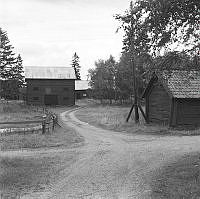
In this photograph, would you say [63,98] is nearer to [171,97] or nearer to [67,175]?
[171,97]

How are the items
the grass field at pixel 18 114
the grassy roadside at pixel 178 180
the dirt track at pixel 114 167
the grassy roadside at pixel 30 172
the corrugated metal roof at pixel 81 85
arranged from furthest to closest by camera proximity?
the corrugated metal roof at pixel 81 85
the grass field at pixel 18 114
the grassy roadside at pixel 30 172
the dirt track at pixel 114 167
the grassy roadside at pixel 178 180

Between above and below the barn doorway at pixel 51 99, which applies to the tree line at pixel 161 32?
above

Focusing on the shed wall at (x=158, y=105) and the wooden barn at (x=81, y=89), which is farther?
the wooden barn at (x=81, y=89)

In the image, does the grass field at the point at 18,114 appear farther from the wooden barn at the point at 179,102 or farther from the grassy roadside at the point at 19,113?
the wooden barn at the point at 179,102

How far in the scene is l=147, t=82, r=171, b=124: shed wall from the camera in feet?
106

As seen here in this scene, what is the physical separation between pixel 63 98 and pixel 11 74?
1414cm

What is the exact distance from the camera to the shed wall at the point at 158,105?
106 feet

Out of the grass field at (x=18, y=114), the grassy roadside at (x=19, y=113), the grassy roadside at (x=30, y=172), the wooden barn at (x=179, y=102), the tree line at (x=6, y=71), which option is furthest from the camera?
the tree line at (x=6, y=71)

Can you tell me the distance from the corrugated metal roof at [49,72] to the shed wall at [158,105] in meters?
42.1

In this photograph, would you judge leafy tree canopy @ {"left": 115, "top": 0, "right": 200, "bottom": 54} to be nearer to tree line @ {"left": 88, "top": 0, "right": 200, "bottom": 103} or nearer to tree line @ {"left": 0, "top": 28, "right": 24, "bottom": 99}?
tree line @ {"left": 88, "top": 0, "right": 200, "bottom": 103}

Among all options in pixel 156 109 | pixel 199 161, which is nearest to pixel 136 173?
pixel 199 161

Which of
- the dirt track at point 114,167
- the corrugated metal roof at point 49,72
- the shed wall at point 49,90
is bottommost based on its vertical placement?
the dirt track at point 114,167

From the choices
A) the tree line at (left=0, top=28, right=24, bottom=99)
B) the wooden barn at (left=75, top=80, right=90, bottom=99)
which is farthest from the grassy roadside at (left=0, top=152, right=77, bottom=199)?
the wooden barn at (left=75, top=80, right=90, bottom=99)

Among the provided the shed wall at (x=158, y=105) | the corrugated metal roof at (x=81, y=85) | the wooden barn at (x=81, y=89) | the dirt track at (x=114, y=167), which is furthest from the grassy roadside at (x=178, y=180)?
the corrugated metal roof at (x=81, y=85)
